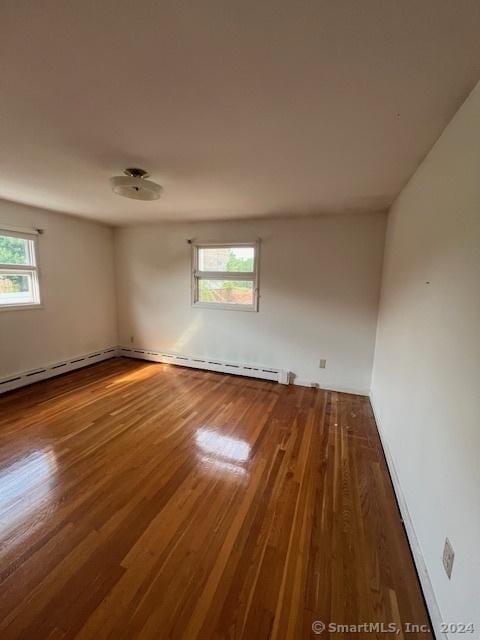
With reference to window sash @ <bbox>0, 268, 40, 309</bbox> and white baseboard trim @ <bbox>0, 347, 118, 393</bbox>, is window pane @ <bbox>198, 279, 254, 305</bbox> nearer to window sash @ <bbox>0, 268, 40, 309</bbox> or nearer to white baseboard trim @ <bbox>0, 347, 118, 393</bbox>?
white baseboard trim @ <bbox>0, 347, 118, 393</bbox>

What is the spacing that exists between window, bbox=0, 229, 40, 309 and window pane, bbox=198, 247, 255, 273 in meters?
2.17

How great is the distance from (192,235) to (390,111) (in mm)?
3116

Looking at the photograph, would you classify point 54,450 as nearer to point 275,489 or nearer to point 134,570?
point 134,570

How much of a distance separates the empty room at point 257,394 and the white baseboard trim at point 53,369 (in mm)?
64

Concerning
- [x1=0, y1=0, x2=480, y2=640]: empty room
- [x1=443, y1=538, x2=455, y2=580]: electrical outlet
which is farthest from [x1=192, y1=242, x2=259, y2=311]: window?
[x1=443, y1=538, x2=455, y2=580]: electrical outlet

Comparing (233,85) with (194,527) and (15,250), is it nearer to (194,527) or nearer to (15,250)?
(194,527)

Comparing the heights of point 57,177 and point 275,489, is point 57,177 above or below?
above

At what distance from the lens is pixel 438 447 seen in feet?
4.14

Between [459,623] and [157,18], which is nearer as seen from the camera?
[157,18]

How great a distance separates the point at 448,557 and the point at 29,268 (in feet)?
14.9

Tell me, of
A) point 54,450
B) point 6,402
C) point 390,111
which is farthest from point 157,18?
point 6,402

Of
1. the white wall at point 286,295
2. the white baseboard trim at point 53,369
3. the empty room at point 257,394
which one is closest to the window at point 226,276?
the white wall at point 286,295

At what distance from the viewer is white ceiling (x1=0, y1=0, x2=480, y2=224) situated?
862 mm

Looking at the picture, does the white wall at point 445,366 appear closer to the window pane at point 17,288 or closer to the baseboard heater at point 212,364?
the baseboard heater at point 212,364
